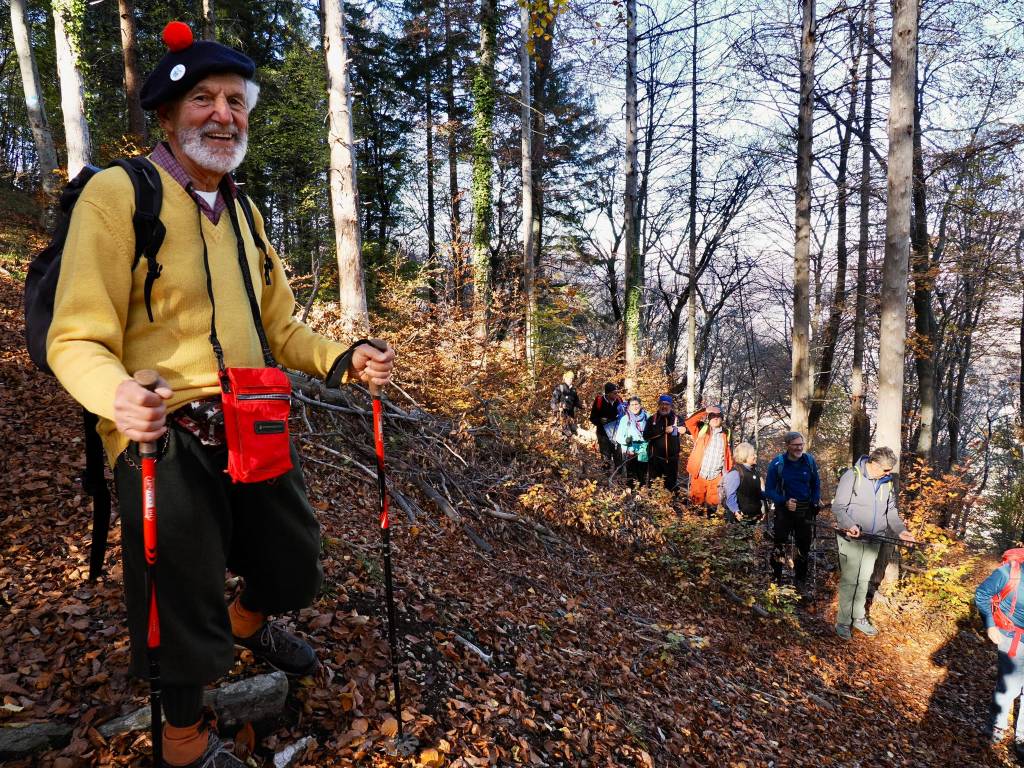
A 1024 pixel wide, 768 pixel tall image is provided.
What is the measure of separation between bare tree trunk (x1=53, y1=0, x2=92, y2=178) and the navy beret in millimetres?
9904

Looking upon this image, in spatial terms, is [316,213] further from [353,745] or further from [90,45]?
[353,745]

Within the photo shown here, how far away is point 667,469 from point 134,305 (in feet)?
30.6

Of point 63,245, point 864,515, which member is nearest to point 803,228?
point 864,515

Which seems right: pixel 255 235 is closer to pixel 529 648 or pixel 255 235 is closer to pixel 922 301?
pixel 529 648

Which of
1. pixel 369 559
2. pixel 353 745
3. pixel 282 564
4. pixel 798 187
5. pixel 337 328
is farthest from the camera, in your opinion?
pixel 798 187

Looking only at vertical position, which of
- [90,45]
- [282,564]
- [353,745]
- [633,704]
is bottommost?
[633,704]

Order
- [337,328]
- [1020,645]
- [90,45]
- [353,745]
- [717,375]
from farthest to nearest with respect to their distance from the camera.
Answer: [717,375] < [90,45] < [337,328] < [1020,645] < [353,745]

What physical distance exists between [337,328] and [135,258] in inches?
248

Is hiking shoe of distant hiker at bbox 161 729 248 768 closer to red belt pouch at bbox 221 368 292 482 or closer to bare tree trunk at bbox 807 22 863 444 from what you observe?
red belt pouch at bbox 221 368 292 482

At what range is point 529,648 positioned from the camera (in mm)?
4152

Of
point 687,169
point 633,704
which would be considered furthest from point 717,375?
point 633,704

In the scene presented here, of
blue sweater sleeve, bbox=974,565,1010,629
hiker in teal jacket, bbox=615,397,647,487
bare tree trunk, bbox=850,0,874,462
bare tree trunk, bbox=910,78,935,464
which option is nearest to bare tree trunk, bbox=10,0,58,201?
hiker in teal jacket, bbox=615,397,647,487

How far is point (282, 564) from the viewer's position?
7.30 ft

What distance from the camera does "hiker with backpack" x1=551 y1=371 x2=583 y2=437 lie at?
10.3m
